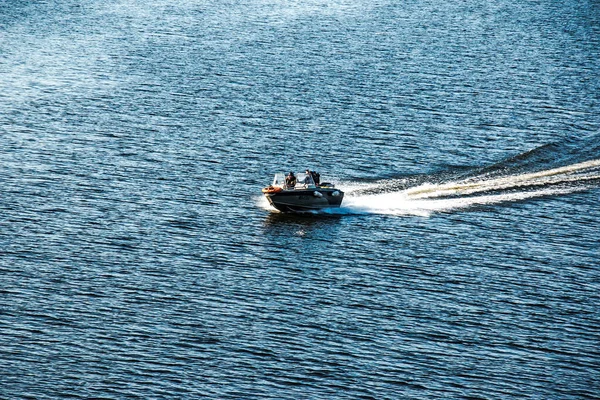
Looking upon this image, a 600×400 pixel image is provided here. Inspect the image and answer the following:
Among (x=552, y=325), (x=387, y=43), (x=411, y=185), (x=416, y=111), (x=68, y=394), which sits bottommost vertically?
(x=68, y=394)

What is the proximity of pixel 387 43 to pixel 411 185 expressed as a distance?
62.0m

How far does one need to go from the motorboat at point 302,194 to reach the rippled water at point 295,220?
1.31 metres

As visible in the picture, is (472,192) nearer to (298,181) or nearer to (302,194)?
(298,181)

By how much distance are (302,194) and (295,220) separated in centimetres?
229

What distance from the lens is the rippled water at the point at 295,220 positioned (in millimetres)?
61188

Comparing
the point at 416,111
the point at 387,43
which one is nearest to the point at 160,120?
the point at 416,111

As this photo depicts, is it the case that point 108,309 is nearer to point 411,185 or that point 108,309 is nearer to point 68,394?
point 68,394

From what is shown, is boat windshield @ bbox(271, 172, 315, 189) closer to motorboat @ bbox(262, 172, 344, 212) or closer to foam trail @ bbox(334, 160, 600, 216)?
motorboat @ bbox(262, 172, 344, 212)

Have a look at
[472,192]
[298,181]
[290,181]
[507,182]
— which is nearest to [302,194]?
[290,181]

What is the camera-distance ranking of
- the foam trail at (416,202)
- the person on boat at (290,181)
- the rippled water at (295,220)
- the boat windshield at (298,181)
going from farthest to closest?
1. the boat windshield at (298,181)
2. the person on boat at (290,181)
3. the foam trail at (416,202)
4. the rippled water at (295,220)

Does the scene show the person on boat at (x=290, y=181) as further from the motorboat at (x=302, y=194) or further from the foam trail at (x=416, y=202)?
the foam trail at (x=416, y=202)

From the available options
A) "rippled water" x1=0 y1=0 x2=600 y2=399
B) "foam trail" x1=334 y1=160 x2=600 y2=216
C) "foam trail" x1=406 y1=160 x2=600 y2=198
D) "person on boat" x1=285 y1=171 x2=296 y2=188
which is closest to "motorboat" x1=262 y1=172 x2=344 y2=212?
"person on boat" x1=285 y1=171 x2=296 y2=188

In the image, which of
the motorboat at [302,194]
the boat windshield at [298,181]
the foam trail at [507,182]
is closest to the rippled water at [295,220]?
the foam trail at [507,182]

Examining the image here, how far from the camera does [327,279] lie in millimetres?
72750
